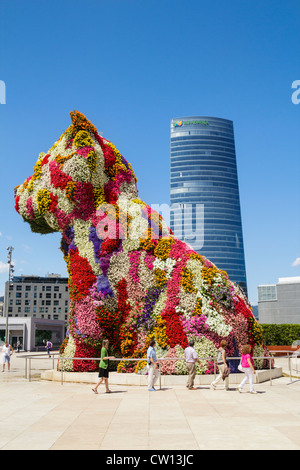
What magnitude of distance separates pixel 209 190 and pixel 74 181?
15358 centimetres

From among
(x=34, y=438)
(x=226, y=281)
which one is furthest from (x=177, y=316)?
(x=34, y=438)

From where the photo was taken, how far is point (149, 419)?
8.84 metres

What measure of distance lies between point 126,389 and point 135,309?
2.96 meters

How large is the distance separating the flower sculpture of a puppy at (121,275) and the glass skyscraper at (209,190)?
454ft

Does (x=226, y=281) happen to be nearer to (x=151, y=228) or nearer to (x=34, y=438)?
(x=151, y=228)

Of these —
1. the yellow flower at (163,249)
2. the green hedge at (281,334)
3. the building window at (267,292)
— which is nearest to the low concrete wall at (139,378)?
the yellow flower at (163,249)

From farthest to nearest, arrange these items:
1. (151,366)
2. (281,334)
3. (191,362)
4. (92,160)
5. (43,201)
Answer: (281,334) < (43,201) < (92,160) < (191,362) < (151,366)

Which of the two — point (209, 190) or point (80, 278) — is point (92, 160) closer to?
point (80, 278)

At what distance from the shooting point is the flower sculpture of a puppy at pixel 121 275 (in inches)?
607

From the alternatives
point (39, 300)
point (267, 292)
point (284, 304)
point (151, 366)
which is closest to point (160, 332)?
point (151, 366)

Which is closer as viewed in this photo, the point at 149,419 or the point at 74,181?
the point at 149,419

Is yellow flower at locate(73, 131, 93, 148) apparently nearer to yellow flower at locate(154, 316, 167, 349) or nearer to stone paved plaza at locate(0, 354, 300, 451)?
yellow flower at locate(154, 316, 167, 349)

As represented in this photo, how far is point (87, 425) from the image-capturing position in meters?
8.27

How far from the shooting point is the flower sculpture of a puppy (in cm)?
1541
